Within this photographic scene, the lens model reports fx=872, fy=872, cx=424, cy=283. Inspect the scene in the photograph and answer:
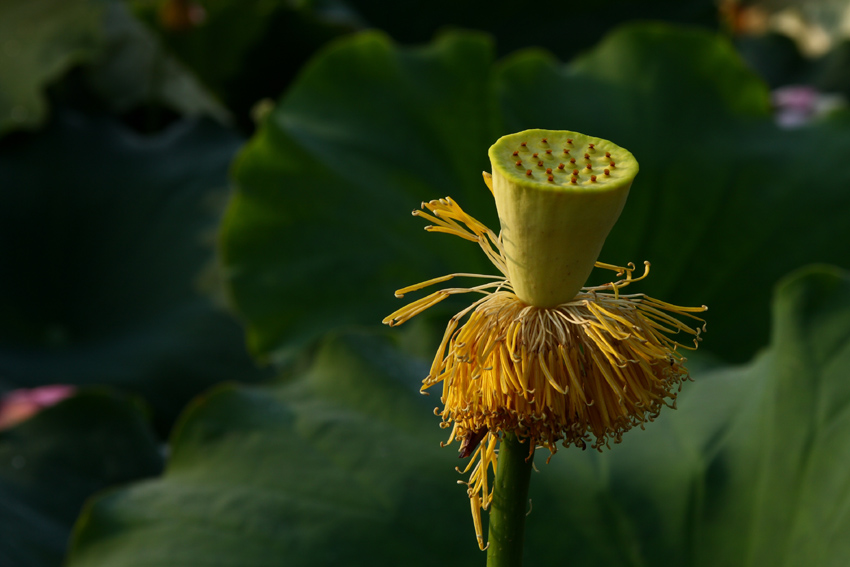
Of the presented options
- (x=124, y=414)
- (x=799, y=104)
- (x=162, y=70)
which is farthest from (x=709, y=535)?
(x=162, y=70)

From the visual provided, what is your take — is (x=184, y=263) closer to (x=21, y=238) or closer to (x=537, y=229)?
(x=21, y=238)

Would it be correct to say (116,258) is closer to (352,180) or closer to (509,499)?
(352,180)

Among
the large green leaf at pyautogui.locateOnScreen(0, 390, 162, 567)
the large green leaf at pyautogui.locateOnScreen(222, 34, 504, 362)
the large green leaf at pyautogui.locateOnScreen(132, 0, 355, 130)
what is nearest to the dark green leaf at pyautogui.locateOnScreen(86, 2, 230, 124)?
the large green leaf at pyautogui.locateOnScreen(132, 0, 355, 130)

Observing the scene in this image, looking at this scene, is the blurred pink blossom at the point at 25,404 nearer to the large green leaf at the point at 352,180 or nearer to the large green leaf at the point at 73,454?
the large green leaf at the point at 73,454

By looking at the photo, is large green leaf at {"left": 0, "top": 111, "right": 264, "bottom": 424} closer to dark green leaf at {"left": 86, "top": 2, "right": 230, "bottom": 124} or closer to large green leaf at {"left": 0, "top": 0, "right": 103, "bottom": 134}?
large green leaf at {"left": 0, "top": 0, "right": 103, "bottom": 134}

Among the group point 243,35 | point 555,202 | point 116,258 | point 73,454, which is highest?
point 555,202

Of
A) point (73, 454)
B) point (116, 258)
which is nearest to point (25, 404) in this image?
point (73, 454)

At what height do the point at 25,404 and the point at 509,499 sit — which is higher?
the point at 509,499

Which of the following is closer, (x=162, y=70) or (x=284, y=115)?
(x=284, y=115)
